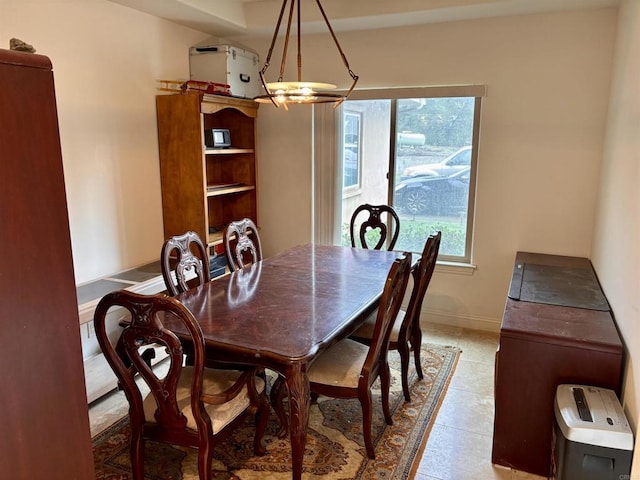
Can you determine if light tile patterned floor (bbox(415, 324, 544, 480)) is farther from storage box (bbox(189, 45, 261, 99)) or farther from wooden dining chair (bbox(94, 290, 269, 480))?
storage box (bbox(189, 45, 261, 99))

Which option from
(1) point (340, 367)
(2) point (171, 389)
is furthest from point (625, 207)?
(2) point (171, 389)

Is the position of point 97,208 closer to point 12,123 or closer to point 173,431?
point 173,431

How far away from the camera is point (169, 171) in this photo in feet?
12.1

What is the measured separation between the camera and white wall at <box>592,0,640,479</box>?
190 cm

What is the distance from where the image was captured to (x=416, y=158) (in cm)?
398

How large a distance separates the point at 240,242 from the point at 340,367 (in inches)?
48.4

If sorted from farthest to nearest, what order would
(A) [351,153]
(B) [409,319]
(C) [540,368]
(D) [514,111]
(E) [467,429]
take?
(A) [351,153], (D) [514,111], (B) [409,319], (E) [467,429], (C) [540,368]

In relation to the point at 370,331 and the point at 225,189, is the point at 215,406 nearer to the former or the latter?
the point at 370,331

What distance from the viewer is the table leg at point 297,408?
182 centimetres

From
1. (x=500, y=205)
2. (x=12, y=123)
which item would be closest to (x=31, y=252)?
(x=12, y=123)

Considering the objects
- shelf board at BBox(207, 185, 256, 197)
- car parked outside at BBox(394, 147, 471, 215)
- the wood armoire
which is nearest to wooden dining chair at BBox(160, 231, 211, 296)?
shelf board at BBox(207, 185, 256, 197)

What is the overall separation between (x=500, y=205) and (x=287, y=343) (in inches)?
96.2

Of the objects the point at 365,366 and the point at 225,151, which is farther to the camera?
the point at 225,151

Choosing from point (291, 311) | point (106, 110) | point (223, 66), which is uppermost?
point (223, 66)
